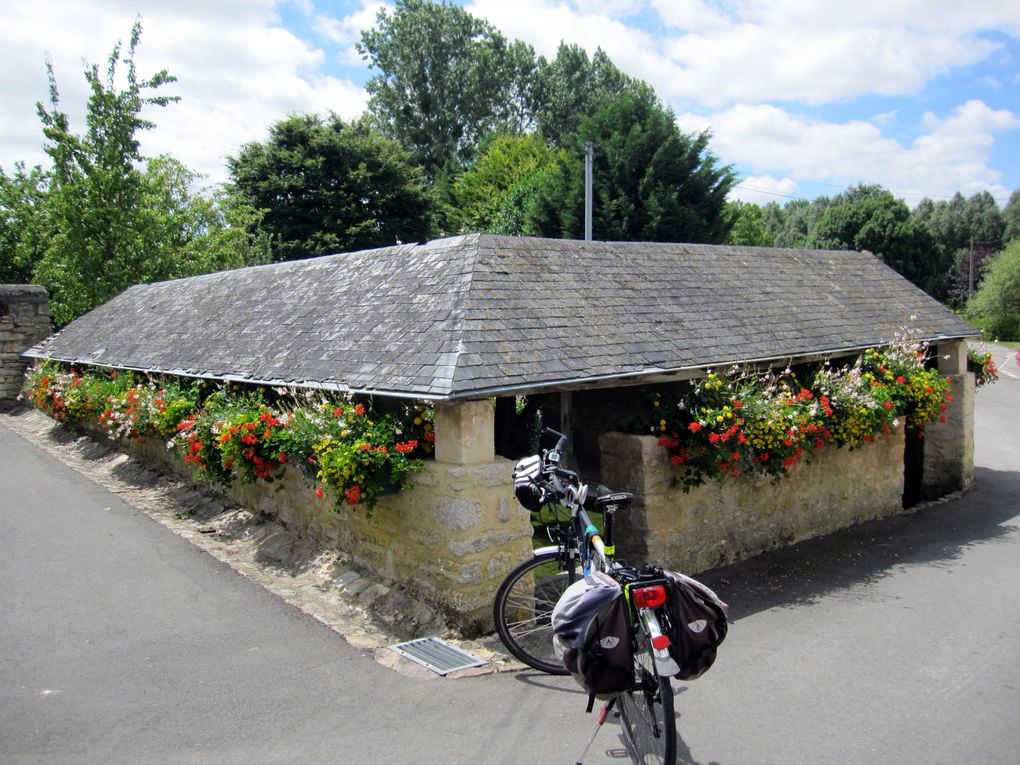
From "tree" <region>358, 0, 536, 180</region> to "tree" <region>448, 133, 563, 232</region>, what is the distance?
19.5ft

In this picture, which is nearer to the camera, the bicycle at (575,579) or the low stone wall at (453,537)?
the bicycle at (575,579)

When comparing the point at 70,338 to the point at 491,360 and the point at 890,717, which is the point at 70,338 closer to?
the point at 491,360

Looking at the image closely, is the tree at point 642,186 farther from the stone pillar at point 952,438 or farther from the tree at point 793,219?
the tree at point 793,219

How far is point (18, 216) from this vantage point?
25.8m

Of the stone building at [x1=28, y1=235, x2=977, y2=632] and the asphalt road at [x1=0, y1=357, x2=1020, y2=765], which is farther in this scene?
the stone building at [x1=28, y1=235, x2=977, y2=632]

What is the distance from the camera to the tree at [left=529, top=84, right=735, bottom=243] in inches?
984

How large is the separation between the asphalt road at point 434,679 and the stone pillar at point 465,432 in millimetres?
1544

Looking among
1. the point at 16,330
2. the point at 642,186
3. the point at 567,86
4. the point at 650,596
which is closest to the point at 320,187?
the point at 642,186

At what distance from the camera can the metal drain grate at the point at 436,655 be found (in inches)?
208

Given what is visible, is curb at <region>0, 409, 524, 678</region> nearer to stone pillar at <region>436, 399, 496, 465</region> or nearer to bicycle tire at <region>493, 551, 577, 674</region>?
bicycle tire at <region>493, 551, 577, 674</region>

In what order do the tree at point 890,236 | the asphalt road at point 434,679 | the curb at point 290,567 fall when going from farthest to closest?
the tree at point 890,236 → the curb at point 290,567 → the asphalt road at point 434,679

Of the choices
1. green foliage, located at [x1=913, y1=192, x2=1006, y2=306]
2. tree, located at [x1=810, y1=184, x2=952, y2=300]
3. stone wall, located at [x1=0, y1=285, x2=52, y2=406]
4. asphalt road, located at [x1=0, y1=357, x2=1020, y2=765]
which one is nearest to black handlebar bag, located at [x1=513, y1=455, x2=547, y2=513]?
asphalt road, located at [x1=0, y1=357, x2=1020, y2=765]

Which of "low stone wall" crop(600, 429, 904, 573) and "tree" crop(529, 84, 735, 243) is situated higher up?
"tree" crop(529, 84, 735, 243)

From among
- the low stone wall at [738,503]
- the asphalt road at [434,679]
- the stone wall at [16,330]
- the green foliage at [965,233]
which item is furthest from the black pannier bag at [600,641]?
the green foliage at [965,233]
